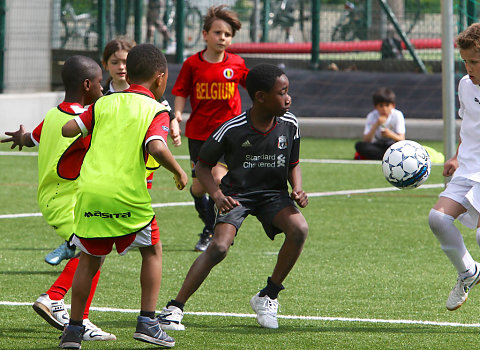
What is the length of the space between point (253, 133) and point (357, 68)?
13500 mm

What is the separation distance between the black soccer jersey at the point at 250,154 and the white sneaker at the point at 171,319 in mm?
804

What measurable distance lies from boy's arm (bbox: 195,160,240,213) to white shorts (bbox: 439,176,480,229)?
127cm

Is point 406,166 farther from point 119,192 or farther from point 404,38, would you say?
point 404,38

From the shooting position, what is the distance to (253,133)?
18.9ft

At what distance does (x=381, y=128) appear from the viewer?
14336 mm

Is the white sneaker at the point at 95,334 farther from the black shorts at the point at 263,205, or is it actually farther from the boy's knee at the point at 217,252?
the black shorts at the point at 263,205

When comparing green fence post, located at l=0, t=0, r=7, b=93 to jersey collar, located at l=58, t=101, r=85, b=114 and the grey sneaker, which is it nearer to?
the grey sneaker

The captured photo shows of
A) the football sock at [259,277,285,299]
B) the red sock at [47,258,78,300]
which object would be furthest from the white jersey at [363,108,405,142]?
the red sock at [47,258,78,300]

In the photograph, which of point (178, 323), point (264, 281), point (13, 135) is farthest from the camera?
point (264, 281)

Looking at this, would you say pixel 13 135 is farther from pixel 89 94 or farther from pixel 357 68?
pixel 357 68

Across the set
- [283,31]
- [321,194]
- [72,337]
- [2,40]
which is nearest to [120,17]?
[2,40]

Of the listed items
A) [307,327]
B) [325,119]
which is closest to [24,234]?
[307,327]

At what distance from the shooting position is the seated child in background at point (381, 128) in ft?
46.4

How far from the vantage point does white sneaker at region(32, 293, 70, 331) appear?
5.37 metres
